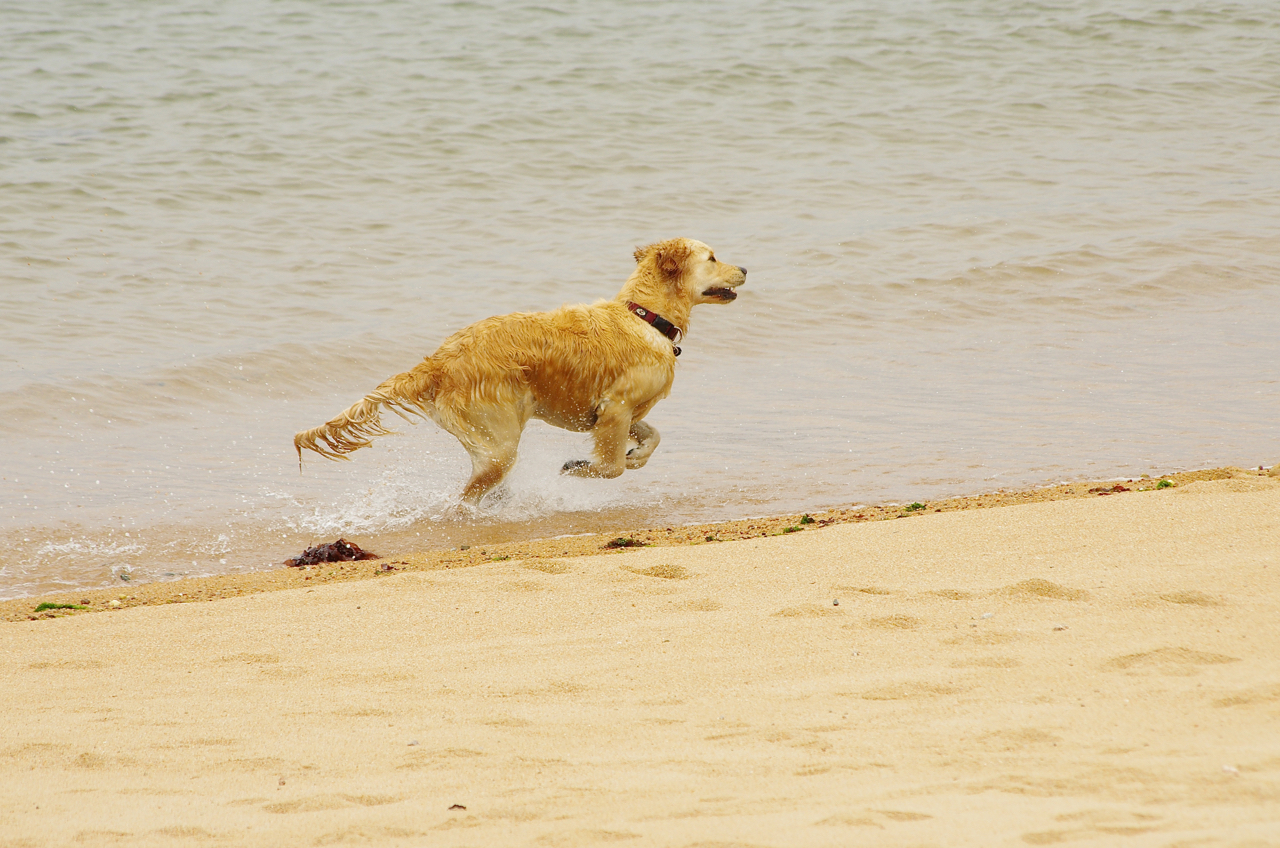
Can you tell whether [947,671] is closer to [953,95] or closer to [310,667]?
[310,667]

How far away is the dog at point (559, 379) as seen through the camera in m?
7.23

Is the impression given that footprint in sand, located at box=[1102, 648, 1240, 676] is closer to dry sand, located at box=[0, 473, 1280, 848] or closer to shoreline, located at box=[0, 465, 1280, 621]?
dry sand, located at box=[0, 473, 1280, 848]

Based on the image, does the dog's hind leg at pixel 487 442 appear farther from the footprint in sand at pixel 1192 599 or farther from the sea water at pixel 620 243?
the footprint in sand at pixel 1192 599

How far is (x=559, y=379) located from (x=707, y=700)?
12.8 ft

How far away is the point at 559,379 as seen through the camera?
7.41 m

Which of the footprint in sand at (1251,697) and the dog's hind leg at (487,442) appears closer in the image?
the footprint in sand at (1251,697)

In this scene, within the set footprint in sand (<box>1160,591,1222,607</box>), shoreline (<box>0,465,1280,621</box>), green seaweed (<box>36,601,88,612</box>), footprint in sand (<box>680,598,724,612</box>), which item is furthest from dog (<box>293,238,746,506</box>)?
footprint in sand (<box>1160,591,1222,607</box>)

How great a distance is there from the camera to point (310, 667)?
171 inches

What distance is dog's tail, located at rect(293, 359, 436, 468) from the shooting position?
721 cm

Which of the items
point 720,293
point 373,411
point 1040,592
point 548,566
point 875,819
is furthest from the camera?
point 720,293

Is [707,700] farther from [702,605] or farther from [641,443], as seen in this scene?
[641,443]

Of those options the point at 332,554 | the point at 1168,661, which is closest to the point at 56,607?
the point at 332,554

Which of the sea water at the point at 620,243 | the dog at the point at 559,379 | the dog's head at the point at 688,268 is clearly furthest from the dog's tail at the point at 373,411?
the dog's head at the point at 688,268

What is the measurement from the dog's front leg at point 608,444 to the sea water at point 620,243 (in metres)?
0.24
